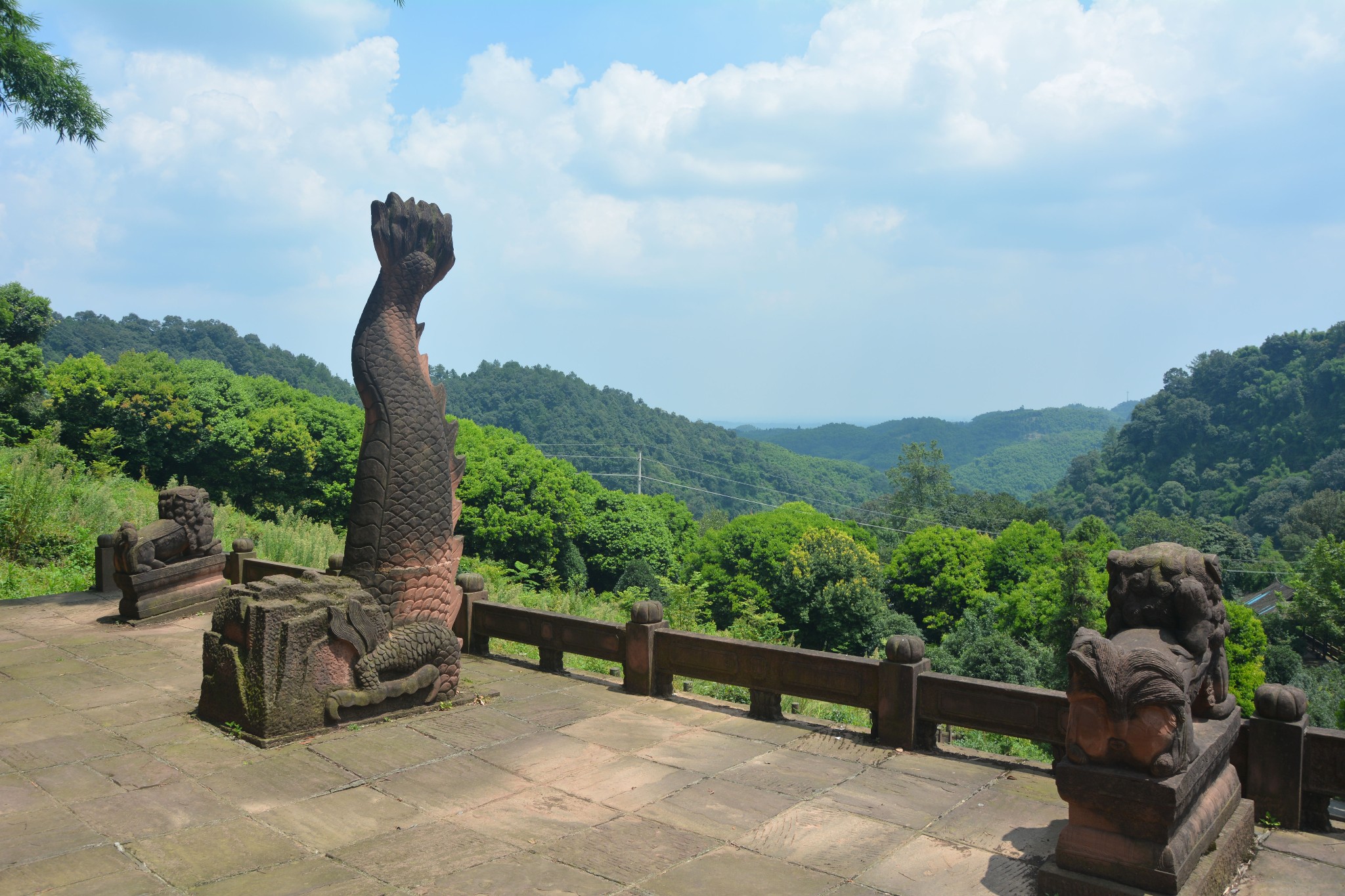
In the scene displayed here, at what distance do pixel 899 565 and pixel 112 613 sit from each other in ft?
111

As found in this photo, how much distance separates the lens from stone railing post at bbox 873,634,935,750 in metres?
6.26

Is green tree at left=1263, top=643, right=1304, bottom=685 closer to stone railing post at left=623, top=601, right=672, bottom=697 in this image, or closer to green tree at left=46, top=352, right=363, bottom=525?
stone railing post at left=623, top=601, right=672, bottom=697

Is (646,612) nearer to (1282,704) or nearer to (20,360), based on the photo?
(1282,704)

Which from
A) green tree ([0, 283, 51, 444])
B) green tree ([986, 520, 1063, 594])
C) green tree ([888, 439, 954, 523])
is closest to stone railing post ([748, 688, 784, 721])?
green tree ([0, 283, 51, 444])

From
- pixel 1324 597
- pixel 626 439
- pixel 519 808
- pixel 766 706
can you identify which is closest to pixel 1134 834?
pixel 519 808

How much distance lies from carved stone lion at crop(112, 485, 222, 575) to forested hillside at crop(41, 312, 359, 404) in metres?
47.8

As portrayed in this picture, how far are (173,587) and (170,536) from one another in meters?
0.63

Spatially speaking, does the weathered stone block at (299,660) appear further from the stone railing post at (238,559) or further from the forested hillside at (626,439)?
the forested hillside at (626,439)

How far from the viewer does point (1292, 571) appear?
41.7m

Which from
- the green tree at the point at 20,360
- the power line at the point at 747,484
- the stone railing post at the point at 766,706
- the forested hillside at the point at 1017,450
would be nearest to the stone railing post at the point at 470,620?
the stone railing post at the point at 766,706

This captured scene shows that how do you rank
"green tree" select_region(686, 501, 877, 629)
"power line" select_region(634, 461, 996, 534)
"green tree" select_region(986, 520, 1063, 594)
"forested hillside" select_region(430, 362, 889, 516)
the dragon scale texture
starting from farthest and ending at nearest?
"forested hillside" select_region(430, 362, 889, 516) → "power line" select_region(634, 461, 996, 534) → "green tree" select_region(986, 520, 1063, 594) → "green tree" select_region(686, 501, 877, 629) → the dragon scale texture

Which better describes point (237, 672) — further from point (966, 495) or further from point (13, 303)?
point (966, 495)

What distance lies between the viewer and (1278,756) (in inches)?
197

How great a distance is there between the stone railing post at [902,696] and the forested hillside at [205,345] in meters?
54.8
